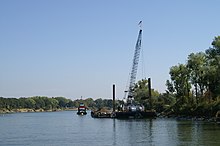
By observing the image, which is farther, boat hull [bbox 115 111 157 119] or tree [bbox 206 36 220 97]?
boat hull [bbox 115 111 157 119]

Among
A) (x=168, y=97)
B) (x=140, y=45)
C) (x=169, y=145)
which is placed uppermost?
(x=140, y=45)

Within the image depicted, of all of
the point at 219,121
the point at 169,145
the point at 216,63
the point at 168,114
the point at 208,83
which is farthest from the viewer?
the point at 168,114

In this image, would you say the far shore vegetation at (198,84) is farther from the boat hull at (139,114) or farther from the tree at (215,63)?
the boat hull at (139,114)

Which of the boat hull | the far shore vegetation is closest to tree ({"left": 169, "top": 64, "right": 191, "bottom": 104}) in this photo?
the far shore vegetation

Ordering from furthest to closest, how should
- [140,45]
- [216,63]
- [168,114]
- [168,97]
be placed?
1. [168,97]
2. [140,45]
3. [168,114]
4. [216,63]

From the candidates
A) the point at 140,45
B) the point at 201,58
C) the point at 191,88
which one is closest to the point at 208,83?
the point at 201,58

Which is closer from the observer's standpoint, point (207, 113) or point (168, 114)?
point (207, 113)

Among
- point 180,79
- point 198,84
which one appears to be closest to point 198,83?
point 198,84

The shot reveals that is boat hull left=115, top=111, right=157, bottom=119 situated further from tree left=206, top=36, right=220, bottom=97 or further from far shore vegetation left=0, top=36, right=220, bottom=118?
tree left=206, top=36, right=220, bottom=97

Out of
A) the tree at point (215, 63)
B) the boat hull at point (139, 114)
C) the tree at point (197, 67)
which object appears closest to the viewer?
the tree at point (215, 63)

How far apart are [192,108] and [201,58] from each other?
19.3 m

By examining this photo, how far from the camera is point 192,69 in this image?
142875mm

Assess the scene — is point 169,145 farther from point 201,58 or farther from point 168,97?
point 168,97

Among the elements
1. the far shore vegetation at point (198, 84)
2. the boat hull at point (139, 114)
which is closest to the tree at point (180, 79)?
the far shore vegetation at point (198, 84)
